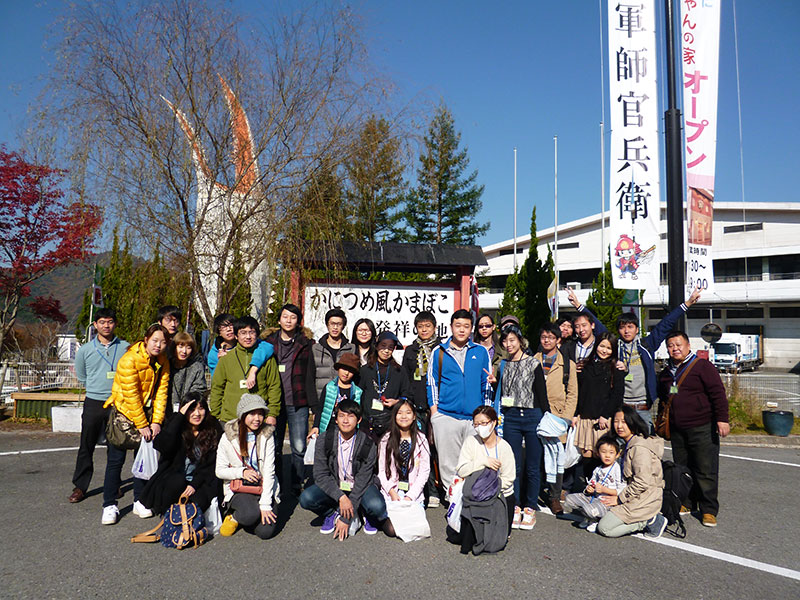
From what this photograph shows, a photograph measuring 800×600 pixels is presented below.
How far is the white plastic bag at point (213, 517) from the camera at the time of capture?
4301 mm

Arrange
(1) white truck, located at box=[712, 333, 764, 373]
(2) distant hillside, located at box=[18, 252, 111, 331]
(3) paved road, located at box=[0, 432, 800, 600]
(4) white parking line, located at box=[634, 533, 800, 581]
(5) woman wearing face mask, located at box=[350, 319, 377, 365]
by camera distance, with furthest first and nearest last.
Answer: (1) white truck, located at box=[712, 333, 764, 373] → (2) distant hillside, located at box=[18, 252, 111, 331] → (5) woman wearing face mask, located at box=[350, 319, 377, 365] → (4) white parking line, located at box=[634, 533, 800, 581] → (3) paved road, located at box=[0, 432, 800, 600]

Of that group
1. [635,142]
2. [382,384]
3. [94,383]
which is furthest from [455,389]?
[635,142]

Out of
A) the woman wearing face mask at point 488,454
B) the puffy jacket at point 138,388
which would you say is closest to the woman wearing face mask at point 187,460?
the puffy jacket at point 138,388

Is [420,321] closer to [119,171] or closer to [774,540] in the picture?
[774,540]

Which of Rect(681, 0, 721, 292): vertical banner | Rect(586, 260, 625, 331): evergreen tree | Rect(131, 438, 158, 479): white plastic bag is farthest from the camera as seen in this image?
Rect(586, 260, 625, 331): evergreen tree

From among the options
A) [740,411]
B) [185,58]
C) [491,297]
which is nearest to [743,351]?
[491,297]

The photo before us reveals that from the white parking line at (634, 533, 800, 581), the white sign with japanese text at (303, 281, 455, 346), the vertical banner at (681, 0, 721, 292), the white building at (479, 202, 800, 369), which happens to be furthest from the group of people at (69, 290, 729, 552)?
the white building at (479, 202, 800, 369)

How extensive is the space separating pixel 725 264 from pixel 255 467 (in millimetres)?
35356

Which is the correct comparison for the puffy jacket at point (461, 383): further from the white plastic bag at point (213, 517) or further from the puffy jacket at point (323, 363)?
the white plastic bag at point (213, 517)

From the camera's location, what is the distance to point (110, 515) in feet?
14.6

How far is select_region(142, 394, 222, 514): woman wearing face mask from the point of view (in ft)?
14.3

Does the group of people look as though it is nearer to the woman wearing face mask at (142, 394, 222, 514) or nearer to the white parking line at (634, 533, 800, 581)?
the woman wearing face mask at (142, 394, 222, 514)

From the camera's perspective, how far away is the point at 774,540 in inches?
177

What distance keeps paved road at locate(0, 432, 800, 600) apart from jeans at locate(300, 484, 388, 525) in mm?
168
